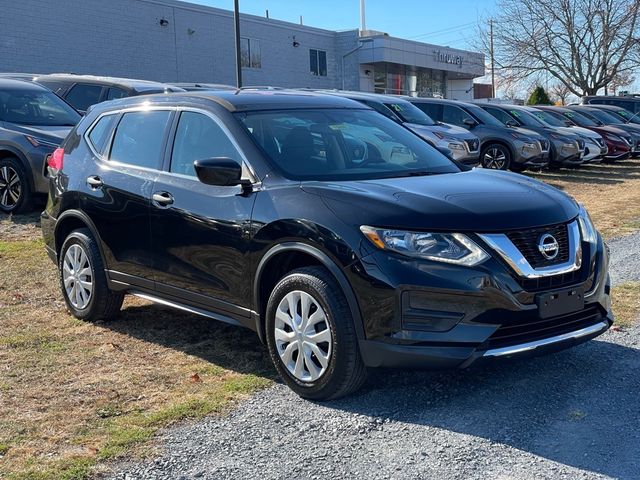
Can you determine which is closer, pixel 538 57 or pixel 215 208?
pixel 215 208

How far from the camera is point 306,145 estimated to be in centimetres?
523

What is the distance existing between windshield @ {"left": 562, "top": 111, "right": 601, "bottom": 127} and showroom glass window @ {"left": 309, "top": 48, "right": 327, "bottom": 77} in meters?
17.8

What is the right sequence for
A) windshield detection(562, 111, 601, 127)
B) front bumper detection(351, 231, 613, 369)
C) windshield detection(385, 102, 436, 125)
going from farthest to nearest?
windshield detection(562, 111, 601, 127), windshield detection(385, 102, 436, 125), front bumper detection(351, 231, 613, 369)

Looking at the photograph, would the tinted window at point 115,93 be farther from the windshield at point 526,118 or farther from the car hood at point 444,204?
the windshield at point 526,118

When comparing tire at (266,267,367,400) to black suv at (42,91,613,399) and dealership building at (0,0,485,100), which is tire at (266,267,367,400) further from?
dealership building at (0,0,485,100)

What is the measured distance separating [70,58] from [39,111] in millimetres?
17825

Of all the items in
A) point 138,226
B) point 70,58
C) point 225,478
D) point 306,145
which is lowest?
point 225,478

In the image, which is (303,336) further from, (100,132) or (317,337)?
(100,132)

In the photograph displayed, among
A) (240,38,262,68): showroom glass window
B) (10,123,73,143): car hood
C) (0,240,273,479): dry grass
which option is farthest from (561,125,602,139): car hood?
(240,38,262,68): showroom glass window

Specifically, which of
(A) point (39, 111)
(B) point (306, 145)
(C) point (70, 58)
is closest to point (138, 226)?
(B) point (306, 145)

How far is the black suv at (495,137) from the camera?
17047mm

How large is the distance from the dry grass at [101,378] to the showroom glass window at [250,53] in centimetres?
2873

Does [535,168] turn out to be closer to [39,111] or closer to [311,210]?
[39,111]

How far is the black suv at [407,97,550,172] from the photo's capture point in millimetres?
17047
